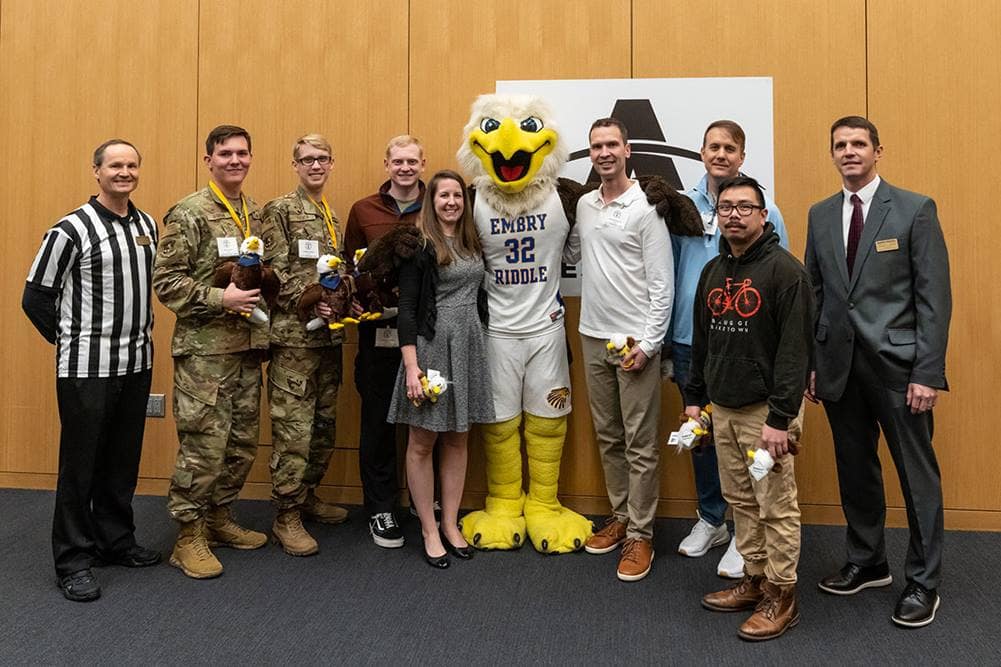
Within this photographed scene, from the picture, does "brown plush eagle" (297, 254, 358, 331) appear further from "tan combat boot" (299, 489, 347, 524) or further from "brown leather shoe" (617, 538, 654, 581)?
"brown leather shoe" (617, 538, 654, 581)

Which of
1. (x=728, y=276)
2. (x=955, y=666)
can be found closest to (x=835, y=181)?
(x=728, y=276)

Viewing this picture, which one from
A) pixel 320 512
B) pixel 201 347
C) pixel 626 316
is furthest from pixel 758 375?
pixel 320 512

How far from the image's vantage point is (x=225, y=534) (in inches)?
125

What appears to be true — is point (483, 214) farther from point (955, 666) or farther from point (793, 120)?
A: point (955, 666)

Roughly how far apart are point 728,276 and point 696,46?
5.48 feet

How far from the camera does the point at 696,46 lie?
354 centimetres

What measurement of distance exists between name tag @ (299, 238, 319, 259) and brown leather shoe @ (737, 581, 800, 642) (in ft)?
7.11

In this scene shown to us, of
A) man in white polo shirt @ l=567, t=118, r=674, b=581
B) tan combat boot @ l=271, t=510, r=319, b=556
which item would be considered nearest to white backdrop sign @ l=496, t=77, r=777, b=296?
man in white polo shirt @ l=567, t=118, r=674, b=581

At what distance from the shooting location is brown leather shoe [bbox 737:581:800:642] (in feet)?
7.67

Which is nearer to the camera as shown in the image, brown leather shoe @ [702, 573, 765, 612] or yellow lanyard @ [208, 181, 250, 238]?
brown leather shoe @ [702, 573, 765, 612]

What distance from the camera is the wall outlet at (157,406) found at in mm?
3959

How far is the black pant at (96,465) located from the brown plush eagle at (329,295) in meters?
0.68

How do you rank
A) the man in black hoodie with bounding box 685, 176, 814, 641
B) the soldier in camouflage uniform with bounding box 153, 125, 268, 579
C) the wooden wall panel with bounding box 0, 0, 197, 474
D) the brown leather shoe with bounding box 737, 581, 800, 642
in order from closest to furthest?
the man in black hoodie with bounding box 685, 176, 814, 641, the brown leather shoe with bounding box 737, 581, 800, 642, the soldier in camouflage uniform with bounding box 153, 125, 268, 579, the wooden wall panel with bounding box 0, 0, 197, 474

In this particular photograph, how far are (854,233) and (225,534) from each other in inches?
111
